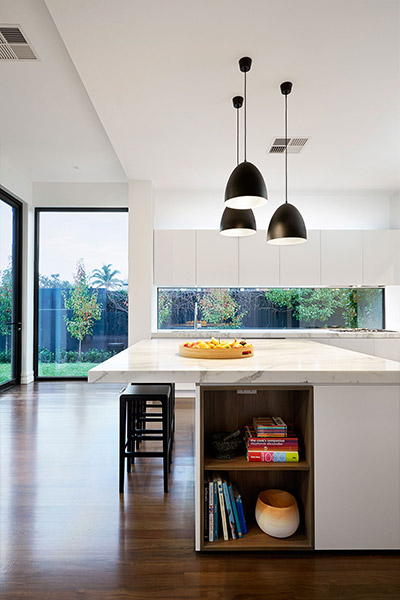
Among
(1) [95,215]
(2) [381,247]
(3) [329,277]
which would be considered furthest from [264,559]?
(1) [95,215]

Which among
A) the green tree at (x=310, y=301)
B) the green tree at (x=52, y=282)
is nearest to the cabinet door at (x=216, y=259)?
the green tree at (x=310, y=301)

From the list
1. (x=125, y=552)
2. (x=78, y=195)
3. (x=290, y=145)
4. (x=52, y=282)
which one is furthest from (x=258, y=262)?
(x=125, y=552)

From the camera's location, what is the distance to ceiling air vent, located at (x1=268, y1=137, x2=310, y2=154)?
3.72m

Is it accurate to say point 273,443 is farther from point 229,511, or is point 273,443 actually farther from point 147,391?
point 147,391

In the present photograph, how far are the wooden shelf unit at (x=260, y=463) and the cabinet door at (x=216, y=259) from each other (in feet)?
10.0

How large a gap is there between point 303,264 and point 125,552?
13.4 ft

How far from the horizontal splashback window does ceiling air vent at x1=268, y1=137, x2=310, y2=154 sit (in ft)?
6.68

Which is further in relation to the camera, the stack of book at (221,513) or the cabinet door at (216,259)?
the cabinet door at (216,259)

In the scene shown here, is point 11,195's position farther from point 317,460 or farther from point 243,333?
point 317,460

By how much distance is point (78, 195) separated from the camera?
227 inches

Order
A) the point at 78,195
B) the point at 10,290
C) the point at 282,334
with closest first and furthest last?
the point at 282,334 < the point at 10,290 < the point at 78,195

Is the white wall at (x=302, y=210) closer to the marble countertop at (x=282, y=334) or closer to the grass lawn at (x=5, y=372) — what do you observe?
the marble countertop at (x=282, y=334)

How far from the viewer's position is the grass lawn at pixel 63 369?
5836mm

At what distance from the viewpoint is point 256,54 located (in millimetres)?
2457
